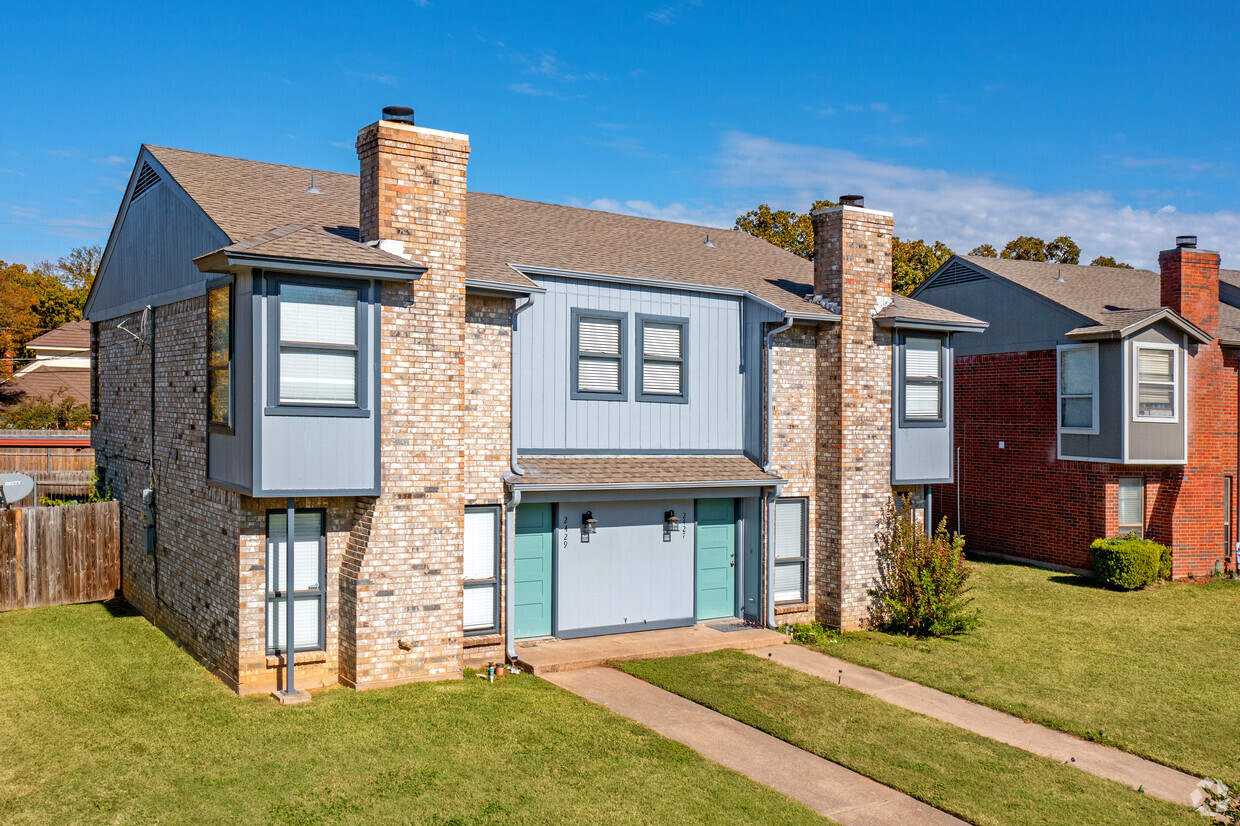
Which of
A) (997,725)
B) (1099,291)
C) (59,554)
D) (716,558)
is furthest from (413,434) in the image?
(1099,291)

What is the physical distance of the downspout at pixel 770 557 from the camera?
591 inches

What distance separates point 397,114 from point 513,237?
352cm

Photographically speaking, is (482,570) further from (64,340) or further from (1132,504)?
(64,340)

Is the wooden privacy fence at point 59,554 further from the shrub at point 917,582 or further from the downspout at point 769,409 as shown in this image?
the shrub at point 917,582

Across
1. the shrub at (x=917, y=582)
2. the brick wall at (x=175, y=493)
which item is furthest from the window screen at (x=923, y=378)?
the brick wall at (x=175, y=493)

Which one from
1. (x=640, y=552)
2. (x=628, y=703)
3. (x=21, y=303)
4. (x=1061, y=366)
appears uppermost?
(x=21, y=303)

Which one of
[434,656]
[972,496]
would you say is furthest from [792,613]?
[972,496]

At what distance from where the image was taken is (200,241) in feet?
40.9

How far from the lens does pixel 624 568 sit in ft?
47.3

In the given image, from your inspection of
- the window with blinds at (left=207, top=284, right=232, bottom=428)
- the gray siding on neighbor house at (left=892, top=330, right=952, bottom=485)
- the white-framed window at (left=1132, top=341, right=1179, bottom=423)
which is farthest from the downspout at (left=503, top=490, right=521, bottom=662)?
the white-framed window at (left=1132, top=341, right=1179, bottom=423)

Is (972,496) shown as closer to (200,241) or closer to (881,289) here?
(881,289)

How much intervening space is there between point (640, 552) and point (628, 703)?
3.60 meters

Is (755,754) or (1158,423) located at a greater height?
(1158,423)

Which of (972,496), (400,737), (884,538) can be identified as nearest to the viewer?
(400,737)
